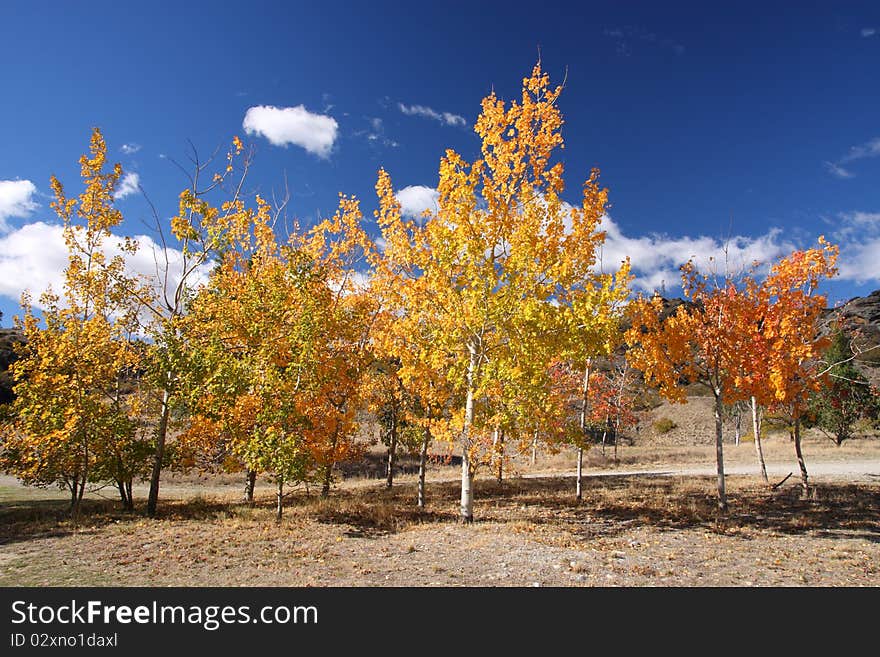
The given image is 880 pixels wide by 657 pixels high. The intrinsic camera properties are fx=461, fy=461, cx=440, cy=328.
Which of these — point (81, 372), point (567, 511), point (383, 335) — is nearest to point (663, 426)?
point (567, 511)

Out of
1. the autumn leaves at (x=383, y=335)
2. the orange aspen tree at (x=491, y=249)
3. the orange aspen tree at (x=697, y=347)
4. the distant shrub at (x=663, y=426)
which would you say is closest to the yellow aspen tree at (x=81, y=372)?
the autumn leaves at (x=383, y=335)

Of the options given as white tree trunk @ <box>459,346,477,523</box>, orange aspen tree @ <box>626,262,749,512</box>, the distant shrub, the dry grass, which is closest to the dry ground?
the dry grass

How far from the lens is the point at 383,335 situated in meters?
13.9

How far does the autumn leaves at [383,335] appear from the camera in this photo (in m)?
10.4

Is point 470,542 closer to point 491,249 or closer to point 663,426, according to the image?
point 491,249

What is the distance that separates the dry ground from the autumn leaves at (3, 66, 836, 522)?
1509mm

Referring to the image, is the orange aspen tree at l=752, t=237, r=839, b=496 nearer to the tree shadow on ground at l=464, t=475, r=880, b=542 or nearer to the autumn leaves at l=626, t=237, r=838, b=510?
the autumn leaves at l=626, t=237, r=838, b=510

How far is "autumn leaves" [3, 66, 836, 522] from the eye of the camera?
10430 mm

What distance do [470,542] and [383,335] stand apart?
6.53 m

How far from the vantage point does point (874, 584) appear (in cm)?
684

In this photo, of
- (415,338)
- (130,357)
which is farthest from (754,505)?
(130,357)
